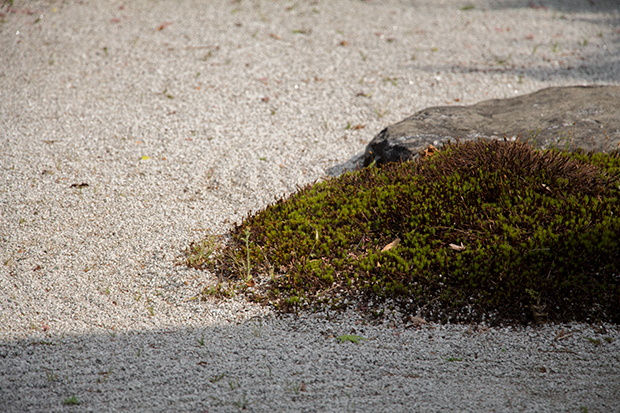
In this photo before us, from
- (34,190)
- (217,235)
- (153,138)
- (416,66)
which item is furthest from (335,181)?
(416,66)

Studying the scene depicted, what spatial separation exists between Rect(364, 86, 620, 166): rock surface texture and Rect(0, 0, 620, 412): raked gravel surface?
2.87 ft

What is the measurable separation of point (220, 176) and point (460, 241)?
2826mm

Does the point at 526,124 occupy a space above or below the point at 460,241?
above

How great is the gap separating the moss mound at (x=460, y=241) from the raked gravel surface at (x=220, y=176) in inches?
7.6

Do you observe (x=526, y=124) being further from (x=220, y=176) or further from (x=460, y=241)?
(x=220, y=176)

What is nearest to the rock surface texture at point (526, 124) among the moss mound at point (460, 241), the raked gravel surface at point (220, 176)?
the moss mound at point (460, 241)

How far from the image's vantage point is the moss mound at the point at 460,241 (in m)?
3.31

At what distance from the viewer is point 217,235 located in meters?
4.35

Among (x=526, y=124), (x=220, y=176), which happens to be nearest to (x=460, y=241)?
(x=526, y=124)

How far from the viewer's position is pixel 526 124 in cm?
500

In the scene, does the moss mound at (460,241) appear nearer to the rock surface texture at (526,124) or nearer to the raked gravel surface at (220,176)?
the raked gravel surface at (220,176)

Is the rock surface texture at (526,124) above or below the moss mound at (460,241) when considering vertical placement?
above

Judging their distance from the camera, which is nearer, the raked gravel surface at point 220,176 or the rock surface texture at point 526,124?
the raked gravel surface at point 220,176

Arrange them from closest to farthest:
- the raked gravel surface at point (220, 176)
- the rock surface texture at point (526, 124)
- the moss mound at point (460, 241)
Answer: the raked gravel surface at point (220, 176) → the moss mound at point (460, 241) → the rock surface texture at point (526, 124)
